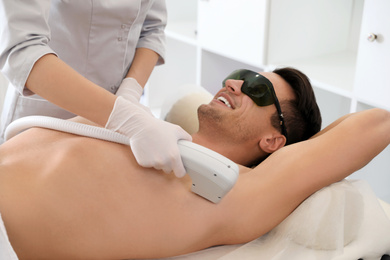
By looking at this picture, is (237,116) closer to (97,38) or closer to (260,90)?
(260,90)

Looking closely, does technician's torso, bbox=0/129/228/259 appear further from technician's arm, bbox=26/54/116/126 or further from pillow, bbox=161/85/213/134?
pillow, bbox=161/85/213/134

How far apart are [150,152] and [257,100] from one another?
485 mm

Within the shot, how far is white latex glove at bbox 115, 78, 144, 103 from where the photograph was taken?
4.88ft

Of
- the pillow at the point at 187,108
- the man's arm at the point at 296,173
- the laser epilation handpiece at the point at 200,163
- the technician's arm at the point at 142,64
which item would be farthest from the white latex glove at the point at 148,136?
the pillow at the point at 187,108

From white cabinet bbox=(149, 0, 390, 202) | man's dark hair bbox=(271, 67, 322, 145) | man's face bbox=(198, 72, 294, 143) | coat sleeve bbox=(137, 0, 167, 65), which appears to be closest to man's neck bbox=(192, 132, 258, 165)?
man's face bbox=(198, 72, 294, 143)

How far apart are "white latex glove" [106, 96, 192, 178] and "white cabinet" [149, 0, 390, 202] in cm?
84

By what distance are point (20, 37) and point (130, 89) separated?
44 centimetres

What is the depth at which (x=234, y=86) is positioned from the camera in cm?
150

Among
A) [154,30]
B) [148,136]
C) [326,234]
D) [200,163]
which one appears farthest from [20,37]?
[326,234]

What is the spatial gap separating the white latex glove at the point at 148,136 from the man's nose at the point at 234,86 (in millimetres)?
372

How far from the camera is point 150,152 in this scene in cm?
112

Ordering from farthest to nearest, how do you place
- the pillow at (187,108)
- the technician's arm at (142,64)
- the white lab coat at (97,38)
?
the pillow at (187,108) < the technician's arm at (142,64) < the white lab coat at (97,38)

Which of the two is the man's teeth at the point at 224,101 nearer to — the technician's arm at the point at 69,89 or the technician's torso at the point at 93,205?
the technician's torso at the point at 93,205

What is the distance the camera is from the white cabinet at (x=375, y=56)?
1858 millimetres
